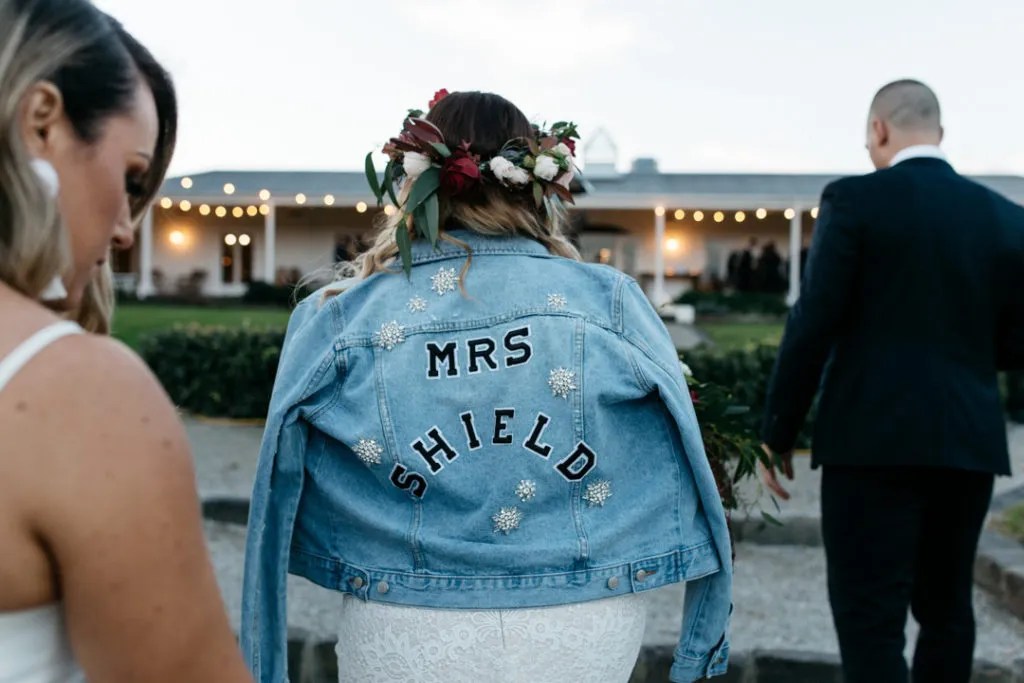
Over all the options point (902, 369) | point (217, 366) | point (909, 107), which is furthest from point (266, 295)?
point (902, 369)

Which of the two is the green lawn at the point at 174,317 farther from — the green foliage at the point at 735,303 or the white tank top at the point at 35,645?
the white tank top at the point at 35,645

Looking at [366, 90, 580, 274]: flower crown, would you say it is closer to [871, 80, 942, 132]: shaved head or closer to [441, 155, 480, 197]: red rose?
[441, 155, 480, 197]: red rose

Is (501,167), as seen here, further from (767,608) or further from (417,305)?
(767,608)

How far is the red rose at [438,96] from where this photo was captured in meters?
2.30

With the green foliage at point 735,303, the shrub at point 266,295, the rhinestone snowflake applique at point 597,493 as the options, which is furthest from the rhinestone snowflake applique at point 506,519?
the shrub at point 266,295

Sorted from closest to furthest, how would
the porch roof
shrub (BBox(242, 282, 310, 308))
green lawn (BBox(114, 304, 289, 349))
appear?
green lawn (BBox(114, 304, 289, 349))
shrub (BBox(242, 282, 310, 308))
the porch roof

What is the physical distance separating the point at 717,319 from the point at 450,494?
2151 centimetres

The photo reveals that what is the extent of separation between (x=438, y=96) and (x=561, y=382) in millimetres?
840

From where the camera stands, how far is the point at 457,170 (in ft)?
6.72

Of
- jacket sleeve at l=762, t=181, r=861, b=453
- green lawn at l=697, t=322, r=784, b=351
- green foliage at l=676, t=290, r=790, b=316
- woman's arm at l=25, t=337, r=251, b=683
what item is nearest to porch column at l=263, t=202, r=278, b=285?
green foliage at l=676, t=290, r=790, b=316

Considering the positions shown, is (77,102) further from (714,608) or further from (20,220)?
(714,608)

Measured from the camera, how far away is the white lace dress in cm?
195

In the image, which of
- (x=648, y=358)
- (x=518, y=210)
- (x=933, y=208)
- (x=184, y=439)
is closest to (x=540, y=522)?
(x=648, y=358)

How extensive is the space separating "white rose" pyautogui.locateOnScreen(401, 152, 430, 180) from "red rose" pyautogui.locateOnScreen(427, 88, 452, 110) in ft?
0.71
